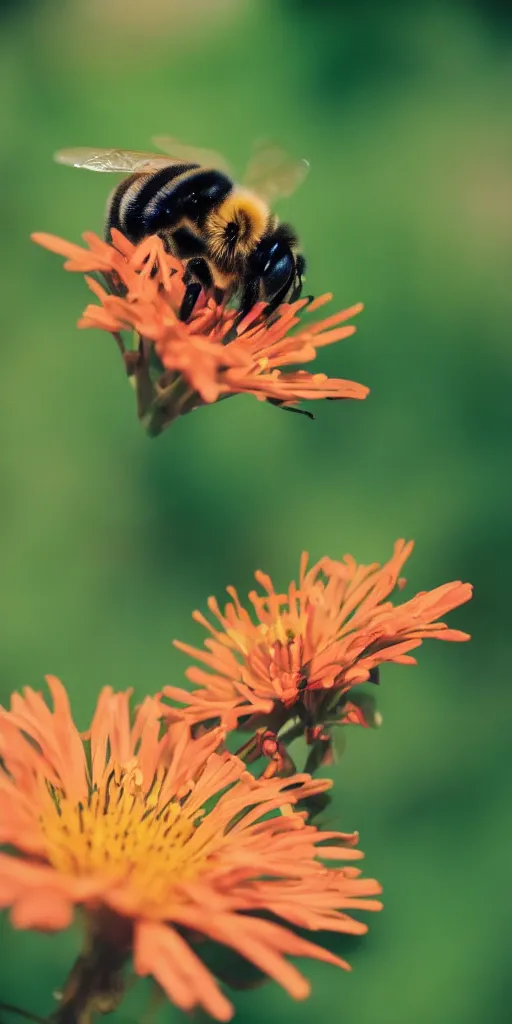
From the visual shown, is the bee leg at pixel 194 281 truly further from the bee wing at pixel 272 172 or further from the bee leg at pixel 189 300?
the bee wing at pixel 272 172

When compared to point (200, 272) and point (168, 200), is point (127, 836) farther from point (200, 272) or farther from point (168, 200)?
point (168, 200)

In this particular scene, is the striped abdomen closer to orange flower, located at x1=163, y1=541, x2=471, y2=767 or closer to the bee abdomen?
the bee abdomen

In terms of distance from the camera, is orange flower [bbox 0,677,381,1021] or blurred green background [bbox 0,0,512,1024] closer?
orange flower [bbox 0,677,381,1021]

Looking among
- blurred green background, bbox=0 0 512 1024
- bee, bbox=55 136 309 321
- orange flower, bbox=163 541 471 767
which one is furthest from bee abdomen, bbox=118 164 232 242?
blurred green background, bbox=0 0 512 1024

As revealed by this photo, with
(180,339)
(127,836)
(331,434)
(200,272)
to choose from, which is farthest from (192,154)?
(331,434)

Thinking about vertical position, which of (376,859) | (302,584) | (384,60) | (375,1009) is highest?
(384,60)

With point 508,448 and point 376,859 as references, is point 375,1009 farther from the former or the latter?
point 508,448

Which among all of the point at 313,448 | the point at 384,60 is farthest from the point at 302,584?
the point at 384,60

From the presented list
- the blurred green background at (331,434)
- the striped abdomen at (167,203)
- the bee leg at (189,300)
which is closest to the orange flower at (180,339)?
the bee leg at (189,300)
